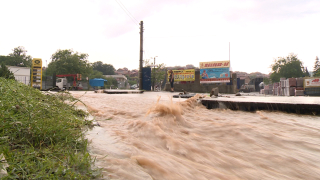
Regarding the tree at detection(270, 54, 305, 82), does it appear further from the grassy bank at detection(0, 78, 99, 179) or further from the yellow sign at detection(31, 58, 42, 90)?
the grassy bank at detection(0, 78, 99, 179)

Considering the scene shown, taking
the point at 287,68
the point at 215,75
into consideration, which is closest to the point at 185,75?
the point at 215,75

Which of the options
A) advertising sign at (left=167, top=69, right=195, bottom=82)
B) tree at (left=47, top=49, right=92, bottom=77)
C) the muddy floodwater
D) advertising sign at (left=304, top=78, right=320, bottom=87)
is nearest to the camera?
the muddy floodwater

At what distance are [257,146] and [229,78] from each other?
22.1m

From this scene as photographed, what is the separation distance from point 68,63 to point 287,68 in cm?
5489

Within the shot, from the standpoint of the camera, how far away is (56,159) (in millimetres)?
1198

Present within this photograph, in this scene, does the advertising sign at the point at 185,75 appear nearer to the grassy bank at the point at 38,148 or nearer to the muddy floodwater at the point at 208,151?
the muddy floodwater at the point at 208,151

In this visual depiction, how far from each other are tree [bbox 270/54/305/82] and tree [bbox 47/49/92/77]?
49.9 metres

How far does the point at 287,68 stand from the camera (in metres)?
55.3

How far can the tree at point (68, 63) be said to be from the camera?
47.3 metres

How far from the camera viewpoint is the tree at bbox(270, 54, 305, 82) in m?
54.4

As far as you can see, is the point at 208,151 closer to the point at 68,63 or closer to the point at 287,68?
the point at 68,63

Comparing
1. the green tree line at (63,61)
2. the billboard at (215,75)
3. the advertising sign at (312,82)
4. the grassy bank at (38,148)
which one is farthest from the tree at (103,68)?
the grassy bank at (38,148)

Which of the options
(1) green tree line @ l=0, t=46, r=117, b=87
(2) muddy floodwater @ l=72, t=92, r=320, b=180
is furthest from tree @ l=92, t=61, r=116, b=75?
(2) muddy floodwater @ l=72, t=92, r=320, b=180

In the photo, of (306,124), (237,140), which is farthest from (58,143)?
(306,124)
